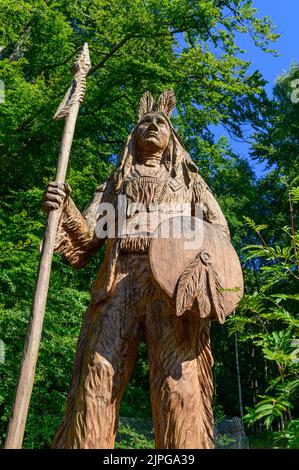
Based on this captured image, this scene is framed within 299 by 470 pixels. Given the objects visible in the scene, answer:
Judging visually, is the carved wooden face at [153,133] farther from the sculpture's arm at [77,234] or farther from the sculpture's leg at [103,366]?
→ the sculpture's leg at [103,366]

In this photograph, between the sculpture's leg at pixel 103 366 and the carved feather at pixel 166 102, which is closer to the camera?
the sculpture's leg at pixel 103 366

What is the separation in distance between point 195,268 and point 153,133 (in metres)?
1.28

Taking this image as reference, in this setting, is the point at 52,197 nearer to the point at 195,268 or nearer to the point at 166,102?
the point at 195,268

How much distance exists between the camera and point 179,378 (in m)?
3.16

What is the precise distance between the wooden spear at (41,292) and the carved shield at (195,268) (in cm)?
57

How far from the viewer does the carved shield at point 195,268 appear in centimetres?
304

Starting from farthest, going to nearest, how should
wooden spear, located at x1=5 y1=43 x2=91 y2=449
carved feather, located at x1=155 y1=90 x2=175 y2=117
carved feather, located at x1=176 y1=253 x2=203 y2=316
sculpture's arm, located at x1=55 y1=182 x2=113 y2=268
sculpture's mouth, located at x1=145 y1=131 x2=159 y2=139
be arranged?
1. carved feather, located at x1=155 y1=90 x2=175 y2=117
2. sculpture's mouth, located at x1=145 y1=131 x2=159 y2=139
3. sculpture's arm, located at x1=55 y1=182 x2=113 y2=268
4. carved feather, located at x1=176 y1=253 x2=203 y2=316
5. wooden spear, located at x1=5 y1=43 x2=91 y2=449

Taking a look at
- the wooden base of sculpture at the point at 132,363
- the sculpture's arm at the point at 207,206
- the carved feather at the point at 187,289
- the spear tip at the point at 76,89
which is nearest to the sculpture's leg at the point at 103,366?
the wooden base of sculpture at the point at 132,363

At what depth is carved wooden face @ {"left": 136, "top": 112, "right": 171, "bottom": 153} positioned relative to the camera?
13.1ft

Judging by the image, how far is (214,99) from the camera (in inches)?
497

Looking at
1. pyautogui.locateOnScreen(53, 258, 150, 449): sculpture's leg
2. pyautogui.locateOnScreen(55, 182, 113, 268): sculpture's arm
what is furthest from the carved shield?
pyautogui.locateOnScreen(55, 182, 113, 268): sculpture's arm

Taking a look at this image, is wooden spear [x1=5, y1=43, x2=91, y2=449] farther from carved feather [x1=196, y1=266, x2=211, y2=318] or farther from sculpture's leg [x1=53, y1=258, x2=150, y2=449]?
carved feather [x1=196, y1=266, x2=211, y2=318]

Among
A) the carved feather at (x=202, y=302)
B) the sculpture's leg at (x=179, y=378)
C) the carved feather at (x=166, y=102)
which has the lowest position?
the sculpture's leg at (x=179, y=378)
